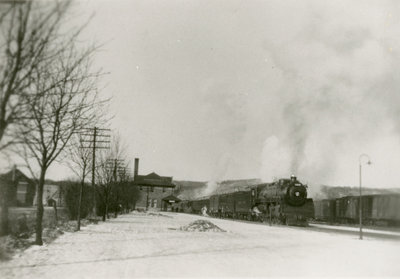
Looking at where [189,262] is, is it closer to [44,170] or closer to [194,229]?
[44,170]

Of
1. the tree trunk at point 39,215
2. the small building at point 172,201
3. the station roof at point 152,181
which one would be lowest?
the small building at point 172,201

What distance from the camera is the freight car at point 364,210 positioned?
30.6m

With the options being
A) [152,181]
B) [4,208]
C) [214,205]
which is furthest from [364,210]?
[152,181]

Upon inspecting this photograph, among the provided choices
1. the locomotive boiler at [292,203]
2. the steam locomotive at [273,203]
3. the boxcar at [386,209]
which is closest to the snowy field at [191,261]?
the locomotive boiler at [292,203]

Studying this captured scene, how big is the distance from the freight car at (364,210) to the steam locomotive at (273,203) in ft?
17.0

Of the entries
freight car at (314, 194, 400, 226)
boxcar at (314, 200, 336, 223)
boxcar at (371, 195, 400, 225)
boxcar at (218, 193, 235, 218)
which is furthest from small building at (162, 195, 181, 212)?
boxcar at (371, 195, 400, 225)

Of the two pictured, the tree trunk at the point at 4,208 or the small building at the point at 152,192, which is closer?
the tree trunk at the point at 4,208

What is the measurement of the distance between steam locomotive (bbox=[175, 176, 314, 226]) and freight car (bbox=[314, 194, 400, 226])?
5.20 m

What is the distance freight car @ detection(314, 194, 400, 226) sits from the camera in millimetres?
30578

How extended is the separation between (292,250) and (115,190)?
3147cm

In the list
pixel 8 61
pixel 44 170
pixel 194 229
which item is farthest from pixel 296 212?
pixel 8 61

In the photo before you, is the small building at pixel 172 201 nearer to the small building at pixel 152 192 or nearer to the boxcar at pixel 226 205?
the small building at pixel 152 192

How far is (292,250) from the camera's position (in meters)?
15.0

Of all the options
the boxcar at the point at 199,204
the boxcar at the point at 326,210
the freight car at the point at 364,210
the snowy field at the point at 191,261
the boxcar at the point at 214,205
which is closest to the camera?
the snowy field at the point at 191,261
